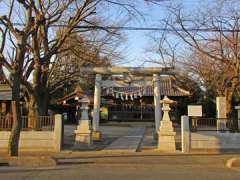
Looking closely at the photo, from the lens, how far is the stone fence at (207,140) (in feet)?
65.9

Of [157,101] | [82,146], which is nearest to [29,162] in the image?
[82,146]

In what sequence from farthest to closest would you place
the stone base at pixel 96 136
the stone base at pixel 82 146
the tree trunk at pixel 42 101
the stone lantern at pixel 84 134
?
the stone base at pixel 96 136
the tree trunk at pixel 42 101
the stone lantern at pixel 84 134
the stone base at pixel 82 146

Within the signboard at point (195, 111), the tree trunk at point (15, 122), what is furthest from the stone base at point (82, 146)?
the signboard at point (195, 111)

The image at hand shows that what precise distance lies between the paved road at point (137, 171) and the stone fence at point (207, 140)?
2.82 metres

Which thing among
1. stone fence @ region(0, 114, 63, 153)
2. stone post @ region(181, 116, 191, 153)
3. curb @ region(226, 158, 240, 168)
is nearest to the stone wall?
stone post @ region(181, 116, 191, 153)

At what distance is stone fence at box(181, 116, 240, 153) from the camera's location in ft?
65.9

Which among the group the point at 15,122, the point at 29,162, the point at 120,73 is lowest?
the point at 29,162

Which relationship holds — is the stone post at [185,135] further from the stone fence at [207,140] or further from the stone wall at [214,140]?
the stone wall at [214,140]

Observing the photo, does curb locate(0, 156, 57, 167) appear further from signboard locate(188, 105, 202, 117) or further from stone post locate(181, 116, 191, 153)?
signboard locate(188, 105, 202, 117)

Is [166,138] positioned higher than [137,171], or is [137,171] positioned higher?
[166,138]

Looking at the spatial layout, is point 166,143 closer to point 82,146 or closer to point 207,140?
→ point 207,140

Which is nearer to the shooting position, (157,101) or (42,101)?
(42,101)

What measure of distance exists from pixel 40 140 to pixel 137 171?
8238mm

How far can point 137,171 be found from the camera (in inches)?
520
